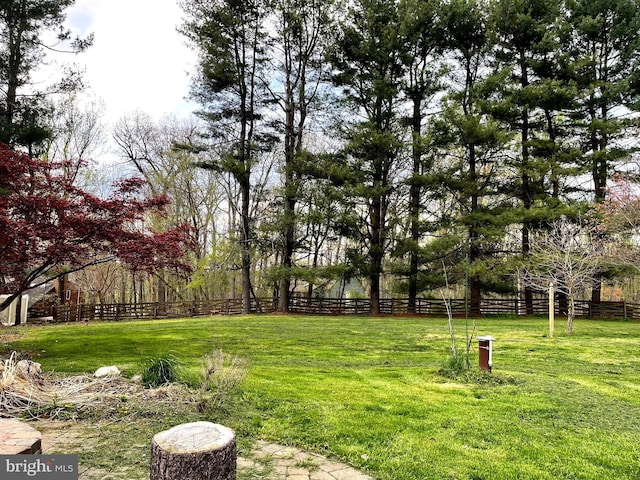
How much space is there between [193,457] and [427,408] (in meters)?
2.44

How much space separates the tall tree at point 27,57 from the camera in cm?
919

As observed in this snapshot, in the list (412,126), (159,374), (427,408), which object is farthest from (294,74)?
(427,408)

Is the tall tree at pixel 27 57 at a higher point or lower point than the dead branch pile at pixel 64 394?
higher

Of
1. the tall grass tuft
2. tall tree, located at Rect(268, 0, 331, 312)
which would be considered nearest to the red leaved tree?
the tall grass tuft

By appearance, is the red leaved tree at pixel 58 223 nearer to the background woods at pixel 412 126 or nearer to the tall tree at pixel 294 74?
the background woods at pixel 412 126

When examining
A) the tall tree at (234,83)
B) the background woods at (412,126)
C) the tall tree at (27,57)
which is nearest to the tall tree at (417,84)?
the background woods at (412,126)

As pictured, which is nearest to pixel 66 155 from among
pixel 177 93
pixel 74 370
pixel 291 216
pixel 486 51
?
pixel 177 93

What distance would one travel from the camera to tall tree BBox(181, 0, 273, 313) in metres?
16.0

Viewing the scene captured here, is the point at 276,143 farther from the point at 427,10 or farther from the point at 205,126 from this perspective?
the point at 427,10

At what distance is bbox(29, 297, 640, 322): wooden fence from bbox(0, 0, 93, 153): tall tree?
8738mm

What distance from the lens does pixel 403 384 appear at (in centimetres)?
448

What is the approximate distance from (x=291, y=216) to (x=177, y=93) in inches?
299

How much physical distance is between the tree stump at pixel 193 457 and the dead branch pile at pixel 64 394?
1853mm

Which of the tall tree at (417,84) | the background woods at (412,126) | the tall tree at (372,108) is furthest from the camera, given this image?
the tall tree at (372,108)
